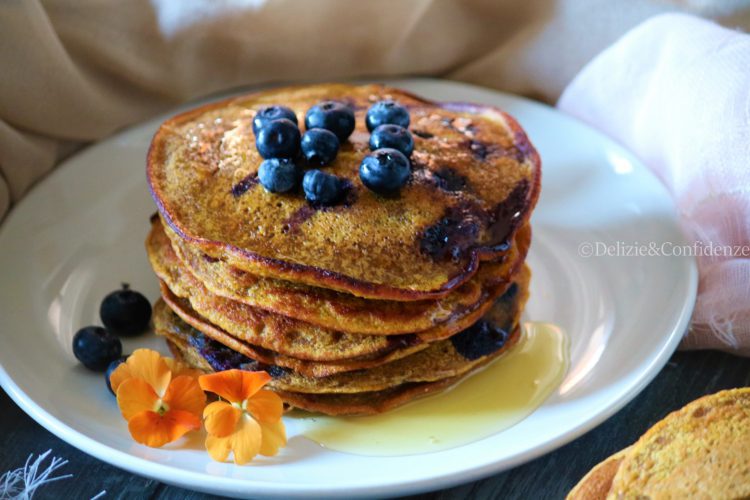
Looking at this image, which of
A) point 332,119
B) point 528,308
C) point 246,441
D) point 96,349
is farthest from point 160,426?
point 528,308

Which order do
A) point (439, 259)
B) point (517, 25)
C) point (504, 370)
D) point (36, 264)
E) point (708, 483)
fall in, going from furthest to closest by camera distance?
point (517, 25)
point (36, 264)
point (504, 370)
point (439, 259)
point (708, 483)

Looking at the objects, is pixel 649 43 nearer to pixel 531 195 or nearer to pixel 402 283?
pixel 531 195

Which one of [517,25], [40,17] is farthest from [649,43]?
[40,17]

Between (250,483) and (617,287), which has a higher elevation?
(250,483)

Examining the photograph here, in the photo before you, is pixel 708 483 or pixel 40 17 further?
pixel 40 17

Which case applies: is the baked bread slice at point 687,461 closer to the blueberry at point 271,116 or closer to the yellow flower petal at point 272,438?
the yellow flower petal at point 272,438
